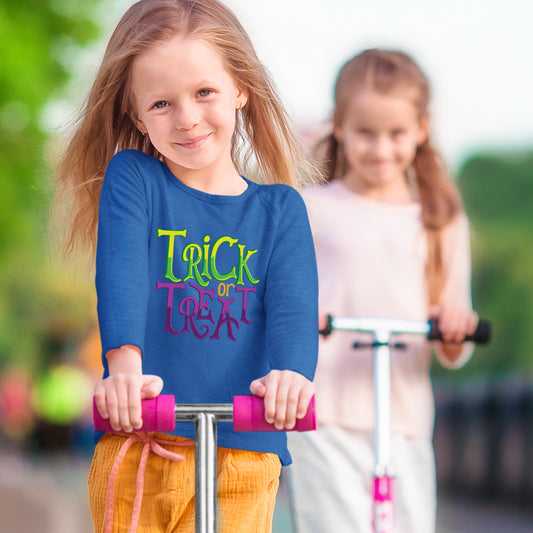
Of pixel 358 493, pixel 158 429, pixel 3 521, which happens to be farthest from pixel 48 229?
pixel 3 521

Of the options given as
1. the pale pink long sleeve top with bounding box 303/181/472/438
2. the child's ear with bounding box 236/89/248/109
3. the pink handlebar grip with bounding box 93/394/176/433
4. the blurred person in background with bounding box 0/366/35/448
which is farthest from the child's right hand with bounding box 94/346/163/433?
the blurred person in background with bounding box 0/366/35/448

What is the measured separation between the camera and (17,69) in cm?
1103

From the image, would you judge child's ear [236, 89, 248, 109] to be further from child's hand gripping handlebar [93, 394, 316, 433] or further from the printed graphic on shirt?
child's hand gripping handlebar [93, 394, 316, 433]

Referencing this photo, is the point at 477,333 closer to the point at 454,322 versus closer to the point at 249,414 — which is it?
the point at 454,322

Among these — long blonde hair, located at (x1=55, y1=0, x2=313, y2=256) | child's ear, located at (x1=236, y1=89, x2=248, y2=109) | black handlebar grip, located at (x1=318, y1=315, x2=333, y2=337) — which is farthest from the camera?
black handlebar grip, located at (x1=318, y1=315, x2=333, y2=337)

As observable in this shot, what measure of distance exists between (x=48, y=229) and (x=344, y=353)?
4.86ft

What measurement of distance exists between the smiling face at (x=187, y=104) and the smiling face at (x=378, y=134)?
1.38 meters

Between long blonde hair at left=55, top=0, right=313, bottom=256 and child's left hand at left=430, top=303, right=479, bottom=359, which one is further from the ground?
long blonde hair at left=55, top=0, right=313, bottom=256

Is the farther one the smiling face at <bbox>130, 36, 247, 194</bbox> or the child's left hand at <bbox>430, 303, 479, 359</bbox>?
the child's left hand at <bbox>430, 303, 479, 359</bbox>

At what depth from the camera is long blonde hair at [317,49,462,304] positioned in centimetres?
375

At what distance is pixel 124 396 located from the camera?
6.69 ft

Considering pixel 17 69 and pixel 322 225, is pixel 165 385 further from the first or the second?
pixel 17 69

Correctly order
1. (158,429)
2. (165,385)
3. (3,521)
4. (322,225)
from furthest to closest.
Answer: (3,521), (322,225), (165,385), (158,429)

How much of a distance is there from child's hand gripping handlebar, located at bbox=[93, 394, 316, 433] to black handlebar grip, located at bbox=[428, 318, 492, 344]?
162 cm
